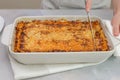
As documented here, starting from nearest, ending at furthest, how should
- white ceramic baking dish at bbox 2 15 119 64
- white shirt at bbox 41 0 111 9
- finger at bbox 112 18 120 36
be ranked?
white ceramic baking dish at bbox 2 15 119 64 < finger at bbox 112 18 120 36 < white shirt at bbox 41 0 111 9

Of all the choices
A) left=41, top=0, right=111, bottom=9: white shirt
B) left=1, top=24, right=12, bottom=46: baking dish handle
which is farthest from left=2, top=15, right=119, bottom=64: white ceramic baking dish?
left=41, top=0, right=111, bottom=9: white shirt

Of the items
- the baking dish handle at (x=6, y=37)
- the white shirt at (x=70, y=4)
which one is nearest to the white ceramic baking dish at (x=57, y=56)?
the baking dish handle at (x=6, y=37)

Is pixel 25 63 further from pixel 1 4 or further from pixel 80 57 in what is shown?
pixel 1 4

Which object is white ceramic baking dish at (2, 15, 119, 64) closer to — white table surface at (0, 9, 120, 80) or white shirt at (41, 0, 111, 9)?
white table surface at (0, 9, 120, 80)

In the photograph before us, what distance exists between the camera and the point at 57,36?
28.7 inches

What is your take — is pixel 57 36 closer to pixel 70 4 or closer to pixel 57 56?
pixel 57 56

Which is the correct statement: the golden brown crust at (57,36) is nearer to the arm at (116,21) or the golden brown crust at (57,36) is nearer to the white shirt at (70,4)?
the arm at (116,21)

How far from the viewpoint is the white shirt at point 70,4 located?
1.03 m

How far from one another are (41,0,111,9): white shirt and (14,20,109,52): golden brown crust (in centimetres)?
25

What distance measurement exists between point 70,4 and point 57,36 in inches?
13.2

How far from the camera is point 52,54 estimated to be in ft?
2.10

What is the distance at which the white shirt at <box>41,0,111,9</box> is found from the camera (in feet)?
3.38

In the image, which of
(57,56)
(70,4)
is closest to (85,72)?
(57,56)

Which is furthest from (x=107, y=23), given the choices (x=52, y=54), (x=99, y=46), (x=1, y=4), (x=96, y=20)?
(x=1, y=4)
